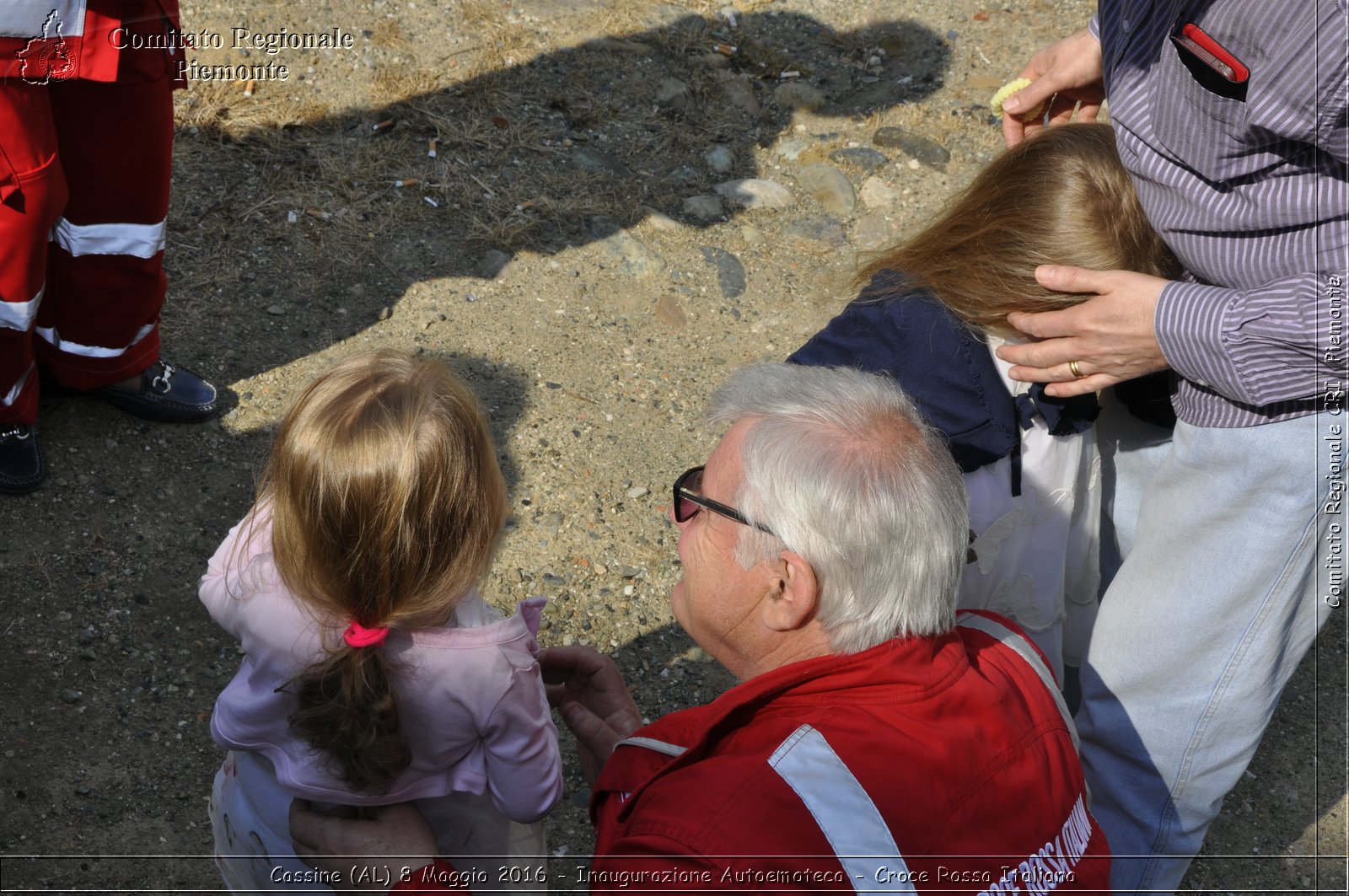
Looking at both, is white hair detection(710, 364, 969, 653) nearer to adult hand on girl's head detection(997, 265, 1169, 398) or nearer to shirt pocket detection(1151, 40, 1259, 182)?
adult hand on girl's head detection(997, 265, 1169, 398)

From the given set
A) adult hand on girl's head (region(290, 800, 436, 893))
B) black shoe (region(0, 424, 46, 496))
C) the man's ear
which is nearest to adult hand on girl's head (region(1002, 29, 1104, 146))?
the man's ear

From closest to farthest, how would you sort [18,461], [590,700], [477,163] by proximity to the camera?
1. [590,700]
2. [18,461]
3. [477,163]

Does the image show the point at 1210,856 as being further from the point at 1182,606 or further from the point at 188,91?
the point at 188,91

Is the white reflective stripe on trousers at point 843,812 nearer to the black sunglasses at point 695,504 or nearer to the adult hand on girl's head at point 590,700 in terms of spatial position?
the black sunglasses at point 695,504

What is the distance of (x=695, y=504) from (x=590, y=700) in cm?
50

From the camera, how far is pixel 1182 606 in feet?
6.97

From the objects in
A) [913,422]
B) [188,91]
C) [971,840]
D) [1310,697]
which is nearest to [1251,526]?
[913,422]

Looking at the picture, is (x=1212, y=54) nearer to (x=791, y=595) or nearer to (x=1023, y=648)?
(x=1023, y=648)

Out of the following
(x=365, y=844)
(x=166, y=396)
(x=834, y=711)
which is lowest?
(x=166, y=396)

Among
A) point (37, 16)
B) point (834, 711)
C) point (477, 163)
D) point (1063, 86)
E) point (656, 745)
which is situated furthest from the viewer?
point (477, 163)

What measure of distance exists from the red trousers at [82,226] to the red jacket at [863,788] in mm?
1996

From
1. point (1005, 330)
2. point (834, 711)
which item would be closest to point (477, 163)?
point (1005, 330)

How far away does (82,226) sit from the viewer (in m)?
2.81

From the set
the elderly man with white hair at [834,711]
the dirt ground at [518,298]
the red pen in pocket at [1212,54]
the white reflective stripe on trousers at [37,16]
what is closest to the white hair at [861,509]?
the elderly man with white hair at [834,711]
